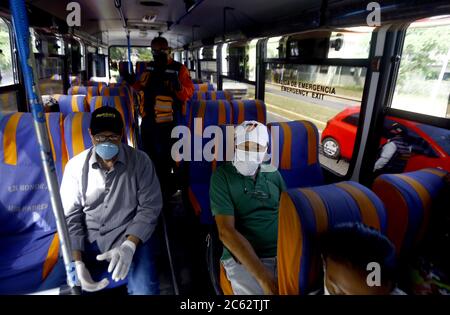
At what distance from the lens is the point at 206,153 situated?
2566mm

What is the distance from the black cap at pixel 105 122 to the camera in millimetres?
1665

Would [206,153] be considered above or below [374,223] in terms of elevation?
below

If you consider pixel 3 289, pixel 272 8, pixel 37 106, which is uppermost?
pixel 272 8

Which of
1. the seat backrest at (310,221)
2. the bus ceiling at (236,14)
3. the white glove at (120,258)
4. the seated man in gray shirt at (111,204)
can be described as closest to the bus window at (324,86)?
the bus ceiling at (236,14)

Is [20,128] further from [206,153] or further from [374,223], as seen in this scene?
[374,223]

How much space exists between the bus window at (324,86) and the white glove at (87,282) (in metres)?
2.26

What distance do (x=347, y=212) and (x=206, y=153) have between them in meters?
1.65

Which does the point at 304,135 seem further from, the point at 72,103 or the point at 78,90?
the point at 78,90

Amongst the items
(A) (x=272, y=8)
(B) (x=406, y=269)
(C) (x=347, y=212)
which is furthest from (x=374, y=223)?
(A) (x=272, y=8)

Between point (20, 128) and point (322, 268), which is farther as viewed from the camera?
point (20, 128)

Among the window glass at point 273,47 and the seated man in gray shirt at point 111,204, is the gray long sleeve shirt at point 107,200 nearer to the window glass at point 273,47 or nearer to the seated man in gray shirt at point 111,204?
the seated man in gray shirt at point 111,204

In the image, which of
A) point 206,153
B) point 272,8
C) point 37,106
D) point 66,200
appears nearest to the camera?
point 37,106

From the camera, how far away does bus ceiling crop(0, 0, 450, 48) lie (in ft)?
6.32
